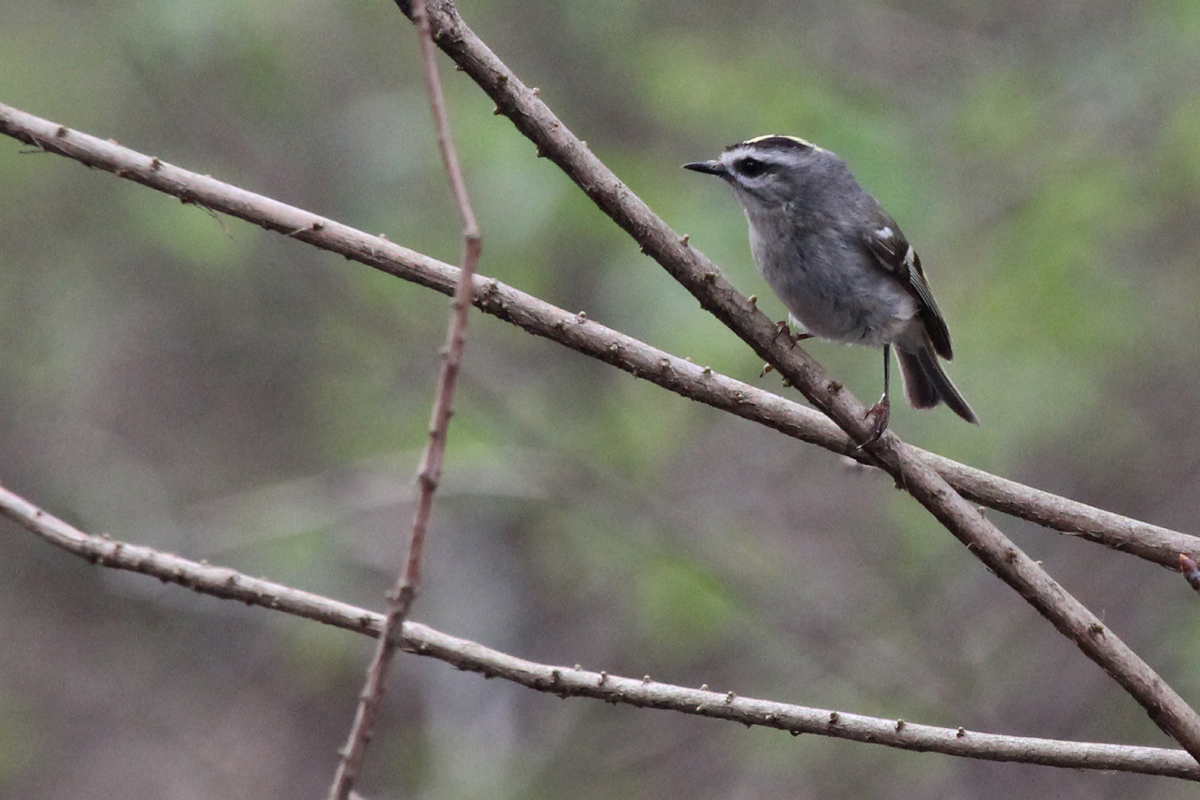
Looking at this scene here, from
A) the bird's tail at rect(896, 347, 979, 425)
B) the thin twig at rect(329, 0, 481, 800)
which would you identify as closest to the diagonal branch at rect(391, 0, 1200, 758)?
the thin twig at rect(329, 0, 481, 800)

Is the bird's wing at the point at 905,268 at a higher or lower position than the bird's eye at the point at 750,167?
lower

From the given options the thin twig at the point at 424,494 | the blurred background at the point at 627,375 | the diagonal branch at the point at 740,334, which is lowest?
the thin twig at the point at 424,494

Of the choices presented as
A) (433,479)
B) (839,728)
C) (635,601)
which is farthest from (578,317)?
(635,601)

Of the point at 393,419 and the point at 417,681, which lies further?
the point at 417,681

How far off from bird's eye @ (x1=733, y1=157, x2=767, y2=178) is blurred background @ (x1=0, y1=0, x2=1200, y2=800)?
218 cm

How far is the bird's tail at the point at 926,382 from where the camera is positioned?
4.91 m

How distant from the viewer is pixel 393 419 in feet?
27.8

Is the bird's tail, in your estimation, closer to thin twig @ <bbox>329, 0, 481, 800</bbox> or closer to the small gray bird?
the small gray bird

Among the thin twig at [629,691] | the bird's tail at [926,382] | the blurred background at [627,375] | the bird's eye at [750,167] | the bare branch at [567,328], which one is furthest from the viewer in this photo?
the blurred background at [627,375]

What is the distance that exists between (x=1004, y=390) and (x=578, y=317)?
4.87m

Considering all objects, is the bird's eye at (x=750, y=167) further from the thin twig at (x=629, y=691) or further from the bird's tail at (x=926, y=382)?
the thin twig at (x=629, y=691)

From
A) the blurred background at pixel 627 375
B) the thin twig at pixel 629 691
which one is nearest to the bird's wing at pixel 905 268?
the blurred background at pixel 627 375

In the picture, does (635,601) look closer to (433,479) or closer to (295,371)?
(295,371)

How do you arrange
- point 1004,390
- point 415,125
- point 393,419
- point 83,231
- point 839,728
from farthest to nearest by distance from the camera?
point 83,231, point 393,419, point 415,125, point 1004,390, point 839,728
